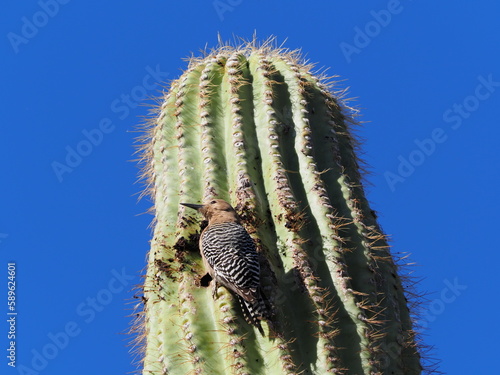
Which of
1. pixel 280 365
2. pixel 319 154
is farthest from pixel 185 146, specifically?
pixel 280 365

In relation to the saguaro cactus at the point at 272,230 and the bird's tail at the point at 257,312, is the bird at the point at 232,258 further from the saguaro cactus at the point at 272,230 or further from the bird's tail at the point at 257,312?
the saguaro cactus at the point at 272,230

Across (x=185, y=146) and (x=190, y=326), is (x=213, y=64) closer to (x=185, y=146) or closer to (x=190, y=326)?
(x=185, y=146)

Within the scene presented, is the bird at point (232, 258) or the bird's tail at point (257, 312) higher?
the bird at point (232, 258)

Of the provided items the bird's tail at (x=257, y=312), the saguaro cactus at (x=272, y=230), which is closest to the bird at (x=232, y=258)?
the bird's tail at (x=257, y=312)

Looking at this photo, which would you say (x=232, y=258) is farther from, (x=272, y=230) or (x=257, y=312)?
(x=272, y=230)

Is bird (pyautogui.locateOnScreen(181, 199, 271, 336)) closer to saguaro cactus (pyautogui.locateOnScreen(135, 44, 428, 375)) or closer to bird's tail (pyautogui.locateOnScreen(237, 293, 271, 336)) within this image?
bird's tail (pyautogui.locateOnScreen(237, 293, 271, 336))
